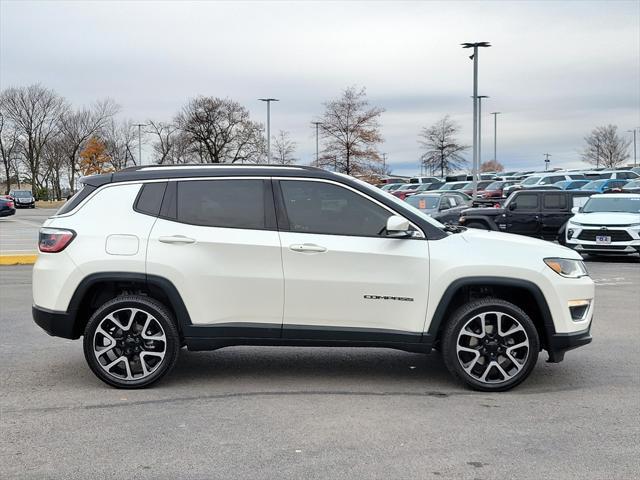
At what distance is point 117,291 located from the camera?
6.05 meters

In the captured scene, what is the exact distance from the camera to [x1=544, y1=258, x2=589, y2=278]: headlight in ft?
18.9

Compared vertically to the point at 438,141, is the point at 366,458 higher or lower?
lower

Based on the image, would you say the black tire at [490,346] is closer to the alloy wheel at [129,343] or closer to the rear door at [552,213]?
the alloy wheel at [129,343]

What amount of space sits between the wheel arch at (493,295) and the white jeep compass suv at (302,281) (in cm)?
1

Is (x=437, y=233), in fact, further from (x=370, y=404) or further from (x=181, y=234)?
(x=181, y=234)

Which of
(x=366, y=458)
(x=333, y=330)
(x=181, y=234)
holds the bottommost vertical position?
(x=366, y=458)

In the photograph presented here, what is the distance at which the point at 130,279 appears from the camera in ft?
18.8

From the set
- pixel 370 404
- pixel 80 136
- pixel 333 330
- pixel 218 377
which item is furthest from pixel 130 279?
pixel 80 136

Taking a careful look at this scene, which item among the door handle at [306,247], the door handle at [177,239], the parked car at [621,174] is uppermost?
the parked car at [621,174]

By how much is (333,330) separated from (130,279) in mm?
1638

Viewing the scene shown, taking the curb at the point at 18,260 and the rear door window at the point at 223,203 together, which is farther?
the curb at the point at 18,260

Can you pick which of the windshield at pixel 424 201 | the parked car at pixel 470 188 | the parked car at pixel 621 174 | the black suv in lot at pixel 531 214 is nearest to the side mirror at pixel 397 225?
the black suv in lot at pixel 531 214

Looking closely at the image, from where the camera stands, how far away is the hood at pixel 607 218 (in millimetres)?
16672

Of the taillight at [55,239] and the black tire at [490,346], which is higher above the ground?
the taillight at [55,239]
